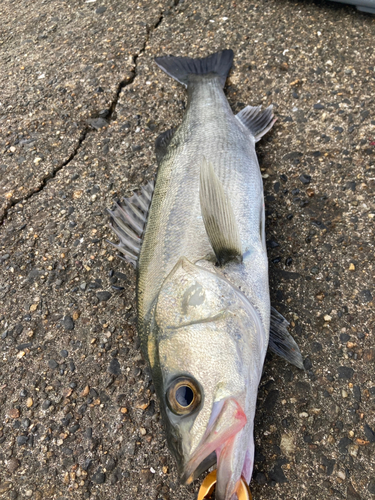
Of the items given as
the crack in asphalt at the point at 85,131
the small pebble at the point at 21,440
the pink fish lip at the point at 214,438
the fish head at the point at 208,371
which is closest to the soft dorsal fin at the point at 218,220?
the fish head at the point at 208,371

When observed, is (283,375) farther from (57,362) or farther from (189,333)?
(57,362)

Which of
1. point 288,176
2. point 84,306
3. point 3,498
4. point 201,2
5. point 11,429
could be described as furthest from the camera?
point 201,2

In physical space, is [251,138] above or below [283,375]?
above

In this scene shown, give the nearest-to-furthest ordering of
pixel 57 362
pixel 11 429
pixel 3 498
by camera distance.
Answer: pixel 3 498
pixel 11 429
pixel 57 362

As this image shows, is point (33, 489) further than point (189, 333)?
Yes

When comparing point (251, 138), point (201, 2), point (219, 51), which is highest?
point (201, 2)

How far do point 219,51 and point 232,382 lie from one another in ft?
11.1

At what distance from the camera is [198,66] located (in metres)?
3.71

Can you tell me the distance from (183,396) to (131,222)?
1.24 meters

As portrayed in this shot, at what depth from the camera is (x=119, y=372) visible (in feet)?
8.09

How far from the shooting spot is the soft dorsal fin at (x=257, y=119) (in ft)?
10.5

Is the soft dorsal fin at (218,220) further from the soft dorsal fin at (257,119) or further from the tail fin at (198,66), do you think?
the tail fin at (198,66)

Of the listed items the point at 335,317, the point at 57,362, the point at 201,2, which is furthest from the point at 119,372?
the point at 201,2

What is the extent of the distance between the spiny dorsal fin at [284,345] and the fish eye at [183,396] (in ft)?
2.26
